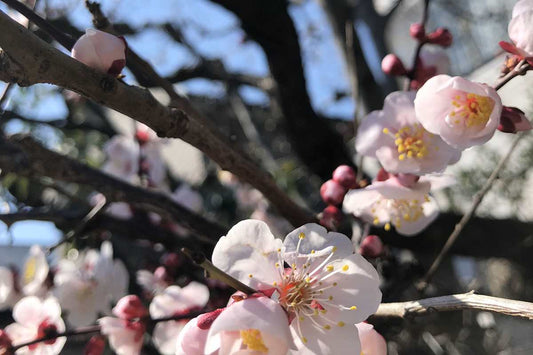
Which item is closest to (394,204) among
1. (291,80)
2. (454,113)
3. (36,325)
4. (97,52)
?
(454,113)

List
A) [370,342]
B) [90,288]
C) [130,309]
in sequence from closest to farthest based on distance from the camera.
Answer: [370,342], [130,309], [90,288]

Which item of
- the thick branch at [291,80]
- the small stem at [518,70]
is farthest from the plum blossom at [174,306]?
the thick branch at [291,80]

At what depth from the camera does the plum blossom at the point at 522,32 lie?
63cm

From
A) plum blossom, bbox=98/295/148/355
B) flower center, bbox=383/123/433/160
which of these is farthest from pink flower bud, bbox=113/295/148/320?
flower center, bbox=383/123/433/160

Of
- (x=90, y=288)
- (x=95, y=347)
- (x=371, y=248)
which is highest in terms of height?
(x=371, y=248)

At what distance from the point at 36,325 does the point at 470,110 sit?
836 mm

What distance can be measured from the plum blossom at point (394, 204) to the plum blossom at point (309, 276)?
0.23 metres

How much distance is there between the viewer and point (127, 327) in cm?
84

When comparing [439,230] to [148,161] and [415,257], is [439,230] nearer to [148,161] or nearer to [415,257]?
[415,257]

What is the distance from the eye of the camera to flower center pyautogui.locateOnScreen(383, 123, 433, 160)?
0.78 meters

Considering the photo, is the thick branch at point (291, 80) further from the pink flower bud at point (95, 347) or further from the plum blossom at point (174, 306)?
the pink flower bud at point (95, 347)

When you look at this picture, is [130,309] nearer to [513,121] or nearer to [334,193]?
[334,193]

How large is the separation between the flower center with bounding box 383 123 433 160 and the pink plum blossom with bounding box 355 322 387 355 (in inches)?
12.2

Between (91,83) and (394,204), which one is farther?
(394,204)
